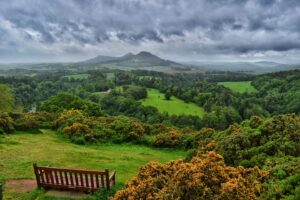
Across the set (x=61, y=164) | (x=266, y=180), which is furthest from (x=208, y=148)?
(x=61, y=164)

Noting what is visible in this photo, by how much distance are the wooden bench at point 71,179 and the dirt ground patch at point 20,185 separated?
57 centimetres

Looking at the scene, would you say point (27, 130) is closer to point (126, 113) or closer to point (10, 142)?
point (10, 142)

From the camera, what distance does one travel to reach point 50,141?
17.4 meters

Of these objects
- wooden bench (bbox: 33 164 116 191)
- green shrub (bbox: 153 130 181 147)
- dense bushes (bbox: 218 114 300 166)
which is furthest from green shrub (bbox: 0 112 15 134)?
dense bushes (bbox: 218 114 300 166)

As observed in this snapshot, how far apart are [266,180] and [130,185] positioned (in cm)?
376

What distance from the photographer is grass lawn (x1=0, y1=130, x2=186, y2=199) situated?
11.1m

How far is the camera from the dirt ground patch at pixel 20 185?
929 cm

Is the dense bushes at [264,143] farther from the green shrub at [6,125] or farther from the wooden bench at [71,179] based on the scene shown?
the green shrub at [6,125]

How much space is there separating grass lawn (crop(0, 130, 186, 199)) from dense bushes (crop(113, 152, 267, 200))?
16.8 ft

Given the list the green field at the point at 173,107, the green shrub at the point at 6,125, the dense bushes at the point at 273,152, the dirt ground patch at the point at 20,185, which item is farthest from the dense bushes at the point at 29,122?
the green field at the point at 173,107

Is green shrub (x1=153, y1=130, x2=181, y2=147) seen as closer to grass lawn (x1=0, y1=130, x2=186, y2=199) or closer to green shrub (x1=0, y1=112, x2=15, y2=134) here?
grass lawn (x1=0, y1=130, x2=186, y2=199)

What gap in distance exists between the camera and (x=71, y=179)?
8.95 meters

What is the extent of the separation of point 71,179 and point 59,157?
16.1ft

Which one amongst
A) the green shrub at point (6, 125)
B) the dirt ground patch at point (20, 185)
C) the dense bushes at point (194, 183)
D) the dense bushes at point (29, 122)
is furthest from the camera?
the dense bushes at point (29, 122)
